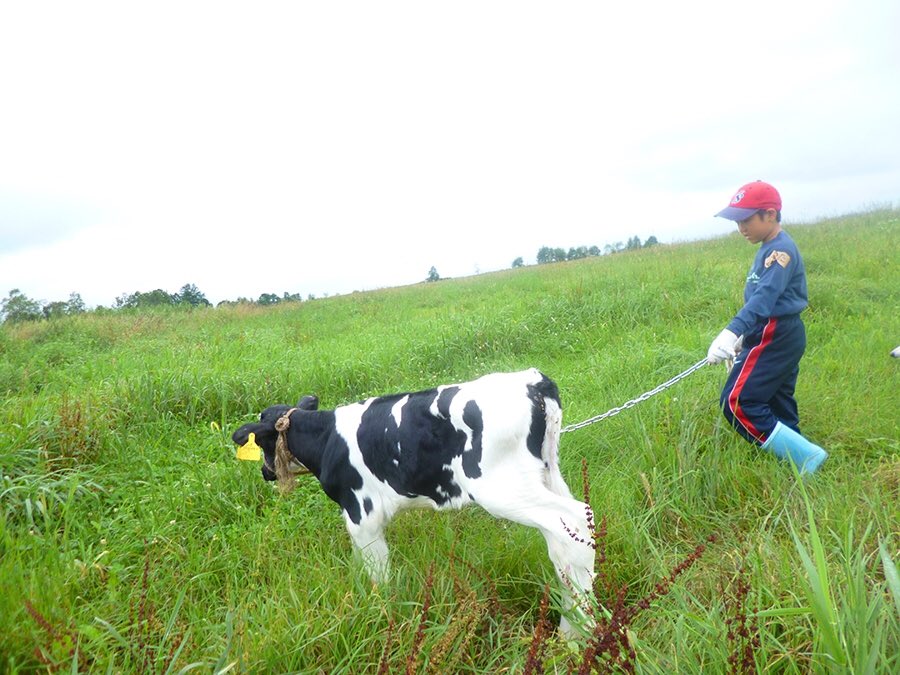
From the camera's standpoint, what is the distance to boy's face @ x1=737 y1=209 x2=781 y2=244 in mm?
3562

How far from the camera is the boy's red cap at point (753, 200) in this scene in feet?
11.6

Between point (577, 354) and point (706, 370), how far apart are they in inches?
64.0

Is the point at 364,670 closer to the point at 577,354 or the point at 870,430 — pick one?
the point at 870,430

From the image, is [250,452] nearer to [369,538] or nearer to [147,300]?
[369,538]

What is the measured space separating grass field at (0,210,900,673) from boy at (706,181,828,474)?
20 centimetres

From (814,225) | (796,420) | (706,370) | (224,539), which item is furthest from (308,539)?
(814,225)

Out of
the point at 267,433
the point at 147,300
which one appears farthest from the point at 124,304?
the point at 267,433

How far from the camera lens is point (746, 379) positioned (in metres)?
3.62

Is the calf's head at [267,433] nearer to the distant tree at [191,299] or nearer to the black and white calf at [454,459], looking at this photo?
the black and white calf at [454,459]

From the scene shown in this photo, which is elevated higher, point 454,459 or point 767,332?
point 767,332

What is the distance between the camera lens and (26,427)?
414 centimetres

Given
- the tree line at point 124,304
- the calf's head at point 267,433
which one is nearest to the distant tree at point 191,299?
the tree line at point 124,304

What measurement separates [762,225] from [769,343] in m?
0.76

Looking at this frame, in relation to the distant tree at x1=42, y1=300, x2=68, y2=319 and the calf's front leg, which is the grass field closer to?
the calf's front leg
